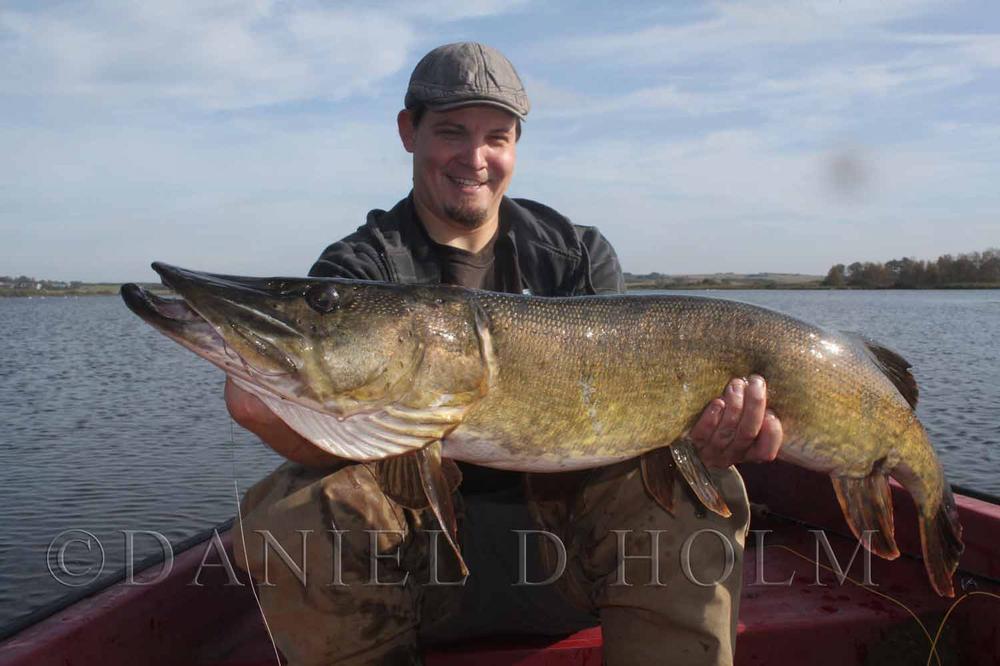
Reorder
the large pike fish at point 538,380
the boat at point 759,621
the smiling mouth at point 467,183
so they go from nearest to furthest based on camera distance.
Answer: the large pike fish at point 538,380 < the boat at point 759,621 < the smiling mouth at point 467,183

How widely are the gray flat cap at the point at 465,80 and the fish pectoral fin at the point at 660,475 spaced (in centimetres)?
174

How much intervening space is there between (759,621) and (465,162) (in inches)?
93.3

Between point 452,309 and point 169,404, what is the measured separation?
47.0 feet

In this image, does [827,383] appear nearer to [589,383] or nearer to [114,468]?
[589,383]

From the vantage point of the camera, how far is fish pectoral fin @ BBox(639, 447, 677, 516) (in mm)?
3035

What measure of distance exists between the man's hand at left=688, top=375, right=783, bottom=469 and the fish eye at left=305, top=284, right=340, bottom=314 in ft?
4.53

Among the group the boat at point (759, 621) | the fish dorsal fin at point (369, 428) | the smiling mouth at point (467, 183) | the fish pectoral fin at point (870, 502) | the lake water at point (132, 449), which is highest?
the smiling mouth at point (467, 183)

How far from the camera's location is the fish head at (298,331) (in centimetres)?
240

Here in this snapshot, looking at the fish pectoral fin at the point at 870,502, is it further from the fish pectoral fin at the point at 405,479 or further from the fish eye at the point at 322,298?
the fish eye at the point at 322,298

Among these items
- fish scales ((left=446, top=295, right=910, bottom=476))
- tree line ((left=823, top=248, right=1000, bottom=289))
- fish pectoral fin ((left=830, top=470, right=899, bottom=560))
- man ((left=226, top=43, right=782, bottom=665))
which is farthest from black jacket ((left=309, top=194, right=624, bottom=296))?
tree line ((left=823, top=248, right=1000, bottom=289))

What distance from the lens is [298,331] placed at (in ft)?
8.26

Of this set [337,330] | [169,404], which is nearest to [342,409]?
[337,330]

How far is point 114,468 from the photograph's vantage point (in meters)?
10.9

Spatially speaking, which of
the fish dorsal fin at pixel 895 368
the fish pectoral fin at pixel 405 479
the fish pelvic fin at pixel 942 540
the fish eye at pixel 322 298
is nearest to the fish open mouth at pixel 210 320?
the fish eye at pixel 322 298
